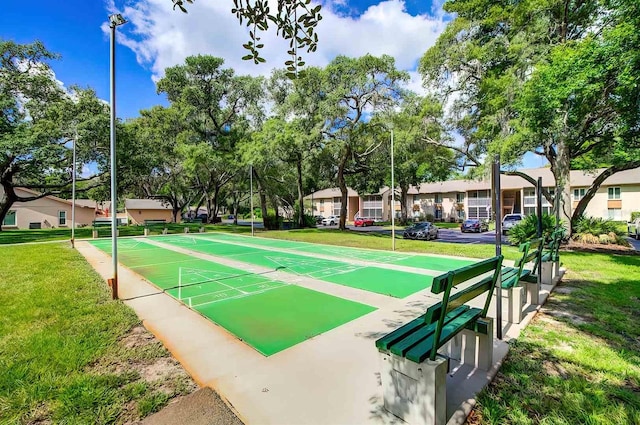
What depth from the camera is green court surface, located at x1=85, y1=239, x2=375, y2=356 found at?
15.9ft

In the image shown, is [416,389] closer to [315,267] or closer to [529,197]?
[315,267]

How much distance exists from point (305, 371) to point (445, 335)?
1733 mm

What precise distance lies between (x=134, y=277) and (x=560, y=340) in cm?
1041

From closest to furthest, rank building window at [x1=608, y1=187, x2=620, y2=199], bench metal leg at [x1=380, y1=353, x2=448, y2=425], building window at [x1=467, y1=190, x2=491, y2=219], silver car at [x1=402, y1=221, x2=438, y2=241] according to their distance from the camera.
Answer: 1. bench metal leg at [x1=380, y1=353, x2=448, y2=425]
2. silver car at [x1=402, y1=221, x2=438, y2=241]
3. building window at [x1=608, y1=187, x2=620, y2=199]
4. building window at [x1=467, y1=190, x2=491, y2=219]

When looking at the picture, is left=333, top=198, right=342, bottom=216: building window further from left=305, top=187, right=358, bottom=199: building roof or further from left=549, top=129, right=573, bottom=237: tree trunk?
left=549, top=129, right=573, bottom=237: tree trunk

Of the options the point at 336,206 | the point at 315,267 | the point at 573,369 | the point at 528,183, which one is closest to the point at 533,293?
the point at 573,369

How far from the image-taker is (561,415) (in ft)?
8.76

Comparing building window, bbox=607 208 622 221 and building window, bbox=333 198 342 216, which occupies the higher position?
building window, bbox=333 198 342 216

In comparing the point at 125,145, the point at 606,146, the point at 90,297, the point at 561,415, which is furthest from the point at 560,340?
the point at 125,145

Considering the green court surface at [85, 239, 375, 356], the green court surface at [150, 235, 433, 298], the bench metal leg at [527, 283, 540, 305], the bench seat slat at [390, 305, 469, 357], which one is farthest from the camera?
the green court surface at [150, 235, 433, 298]

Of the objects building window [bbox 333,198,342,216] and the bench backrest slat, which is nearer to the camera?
the bench backrest slat

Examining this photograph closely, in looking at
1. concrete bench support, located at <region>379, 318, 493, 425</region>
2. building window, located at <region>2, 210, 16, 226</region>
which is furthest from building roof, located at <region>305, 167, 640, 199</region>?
building window, located at <region>2, 210, 16, 226</region>

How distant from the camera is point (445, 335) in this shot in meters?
2.78

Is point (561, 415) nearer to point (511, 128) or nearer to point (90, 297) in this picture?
point (90, 297)
